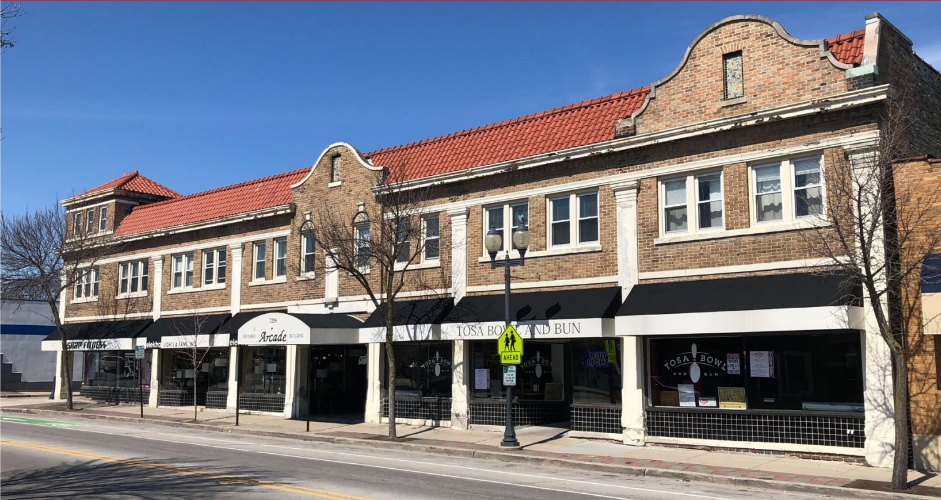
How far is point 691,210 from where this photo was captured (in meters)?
18.4

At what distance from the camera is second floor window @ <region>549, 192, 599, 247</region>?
800 inches

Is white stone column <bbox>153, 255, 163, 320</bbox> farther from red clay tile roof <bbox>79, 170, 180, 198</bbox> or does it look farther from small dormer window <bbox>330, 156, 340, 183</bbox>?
small dormer window <bbox>330, 156, 340, 183</bbox>

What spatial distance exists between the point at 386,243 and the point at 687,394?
863cm

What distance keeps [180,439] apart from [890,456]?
16.3 meters

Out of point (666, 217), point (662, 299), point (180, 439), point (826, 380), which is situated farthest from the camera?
point (180, 439)

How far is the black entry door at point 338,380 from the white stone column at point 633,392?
10.8m

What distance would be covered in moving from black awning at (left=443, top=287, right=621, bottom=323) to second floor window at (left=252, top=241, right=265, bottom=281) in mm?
9852

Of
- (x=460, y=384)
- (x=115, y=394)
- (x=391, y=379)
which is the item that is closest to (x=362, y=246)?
(x=391, y=379)

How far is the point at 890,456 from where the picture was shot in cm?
1491

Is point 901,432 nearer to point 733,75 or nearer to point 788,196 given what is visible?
point 788,196

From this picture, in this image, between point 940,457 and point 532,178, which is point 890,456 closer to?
point 940,457

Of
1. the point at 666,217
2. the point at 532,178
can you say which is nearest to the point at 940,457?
the point at 666,217

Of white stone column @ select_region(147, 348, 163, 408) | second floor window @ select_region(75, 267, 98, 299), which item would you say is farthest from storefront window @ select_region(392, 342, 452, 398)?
second floor window @ select_region(75, 267, 98, 299)

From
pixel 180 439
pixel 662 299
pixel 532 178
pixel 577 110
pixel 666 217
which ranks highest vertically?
pixel 577 110
